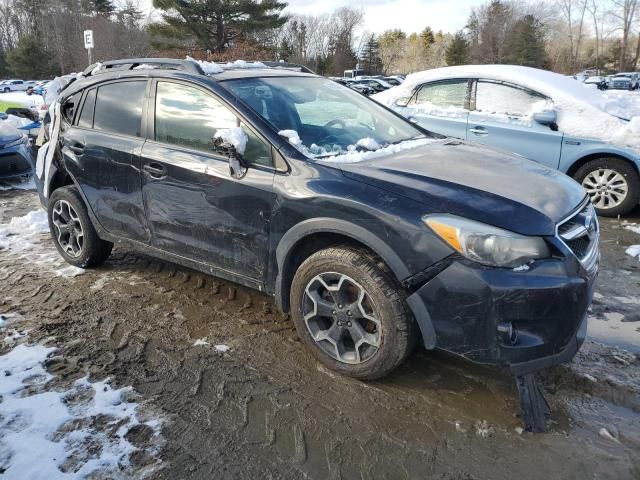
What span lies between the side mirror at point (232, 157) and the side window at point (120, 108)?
1.01 meters

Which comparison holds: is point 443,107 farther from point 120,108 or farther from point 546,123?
point 120,108

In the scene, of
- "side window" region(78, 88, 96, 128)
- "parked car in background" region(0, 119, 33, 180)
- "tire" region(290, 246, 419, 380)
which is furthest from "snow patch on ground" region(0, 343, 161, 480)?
"parked car in background" region(0, 119, 33, 180)

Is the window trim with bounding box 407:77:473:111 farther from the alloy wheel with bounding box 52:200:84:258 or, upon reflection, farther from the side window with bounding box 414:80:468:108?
the alloy wheel with bounding box 52:200:84:258

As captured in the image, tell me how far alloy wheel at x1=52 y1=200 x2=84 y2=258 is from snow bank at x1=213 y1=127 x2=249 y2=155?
2.07 meters

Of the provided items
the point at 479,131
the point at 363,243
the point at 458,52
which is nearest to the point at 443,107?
the point at 479,131

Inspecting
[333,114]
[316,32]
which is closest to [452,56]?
[316,32]

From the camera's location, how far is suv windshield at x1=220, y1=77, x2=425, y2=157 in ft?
11.0

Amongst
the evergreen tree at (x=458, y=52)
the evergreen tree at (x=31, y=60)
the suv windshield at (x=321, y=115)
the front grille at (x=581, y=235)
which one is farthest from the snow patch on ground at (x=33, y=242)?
the evergreen tree at (x=458, y=52)

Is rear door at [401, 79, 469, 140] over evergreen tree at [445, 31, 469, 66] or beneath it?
beneath

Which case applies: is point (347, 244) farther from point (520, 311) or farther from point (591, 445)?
point (591, 445)

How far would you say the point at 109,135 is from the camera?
158 inches

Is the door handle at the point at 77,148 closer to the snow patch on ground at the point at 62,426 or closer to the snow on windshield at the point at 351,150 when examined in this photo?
the snow patch on ground at the point at 62,426

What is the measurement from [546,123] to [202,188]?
4.60m

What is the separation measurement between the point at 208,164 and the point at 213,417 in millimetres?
1585
